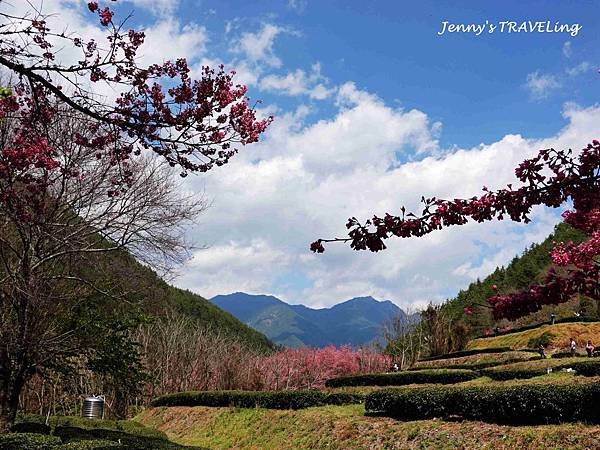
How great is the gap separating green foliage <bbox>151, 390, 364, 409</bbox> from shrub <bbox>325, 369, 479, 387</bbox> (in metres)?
3.30

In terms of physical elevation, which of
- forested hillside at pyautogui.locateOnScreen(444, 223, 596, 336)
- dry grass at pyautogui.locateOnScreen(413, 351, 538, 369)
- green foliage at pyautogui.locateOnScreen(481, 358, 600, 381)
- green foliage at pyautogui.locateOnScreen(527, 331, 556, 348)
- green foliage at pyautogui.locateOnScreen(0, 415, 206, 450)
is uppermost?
forested hillside at pyautogui.locateOnScreen(444, 223, 596, 336)

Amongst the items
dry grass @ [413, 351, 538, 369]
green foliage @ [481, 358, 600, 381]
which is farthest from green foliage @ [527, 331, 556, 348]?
green foliage @ [481, 358, 600, 381]

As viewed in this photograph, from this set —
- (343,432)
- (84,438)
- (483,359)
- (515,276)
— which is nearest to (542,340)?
(483,359)

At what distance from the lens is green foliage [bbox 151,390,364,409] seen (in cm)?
1565

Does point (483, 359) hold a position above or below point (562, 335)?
below

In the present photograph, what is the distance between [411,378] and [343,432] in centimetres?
675

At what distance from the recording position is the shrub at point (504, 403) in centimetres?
916

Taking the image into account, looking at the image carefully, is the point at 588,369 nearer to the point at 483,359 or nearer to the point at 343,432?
the point at 343,432

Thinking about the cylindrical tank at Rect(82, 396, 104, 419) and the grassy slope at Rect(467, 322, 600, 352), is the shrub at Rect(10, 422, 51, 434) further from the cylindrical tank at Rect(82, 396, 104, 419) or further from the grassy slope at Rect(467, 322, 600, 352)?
the grassy slope at Rect(467, 322, 600, 352)

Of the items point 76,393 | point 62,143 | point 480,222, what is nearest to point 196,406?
point 76,393

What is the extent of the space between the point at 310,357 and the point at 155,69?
35239 mm

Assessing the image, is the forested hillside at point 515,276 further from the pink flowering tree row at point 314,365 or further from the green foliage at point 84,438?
the green foliage at point 84,438

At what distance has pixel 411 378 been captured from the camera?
18219mm

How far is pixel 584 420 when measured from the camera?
905 cm
